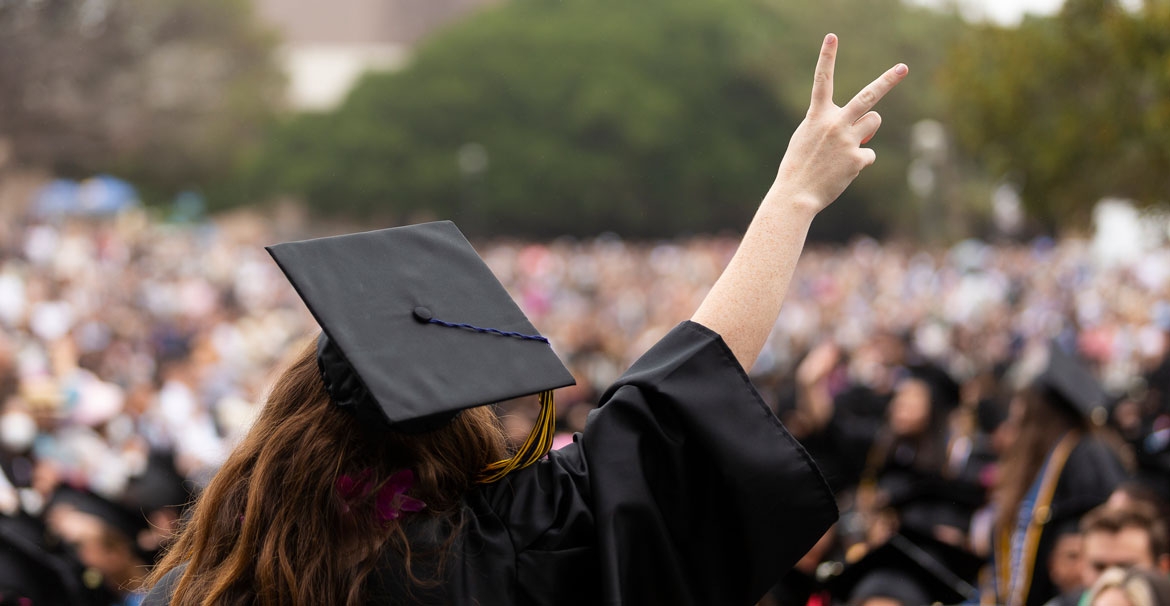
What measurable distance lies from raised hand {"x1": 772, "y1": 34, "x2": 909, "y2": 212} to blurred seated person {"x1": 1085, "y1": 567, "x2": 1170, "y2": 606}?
2.12 meters

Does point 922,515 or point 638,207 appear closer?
point 922,515

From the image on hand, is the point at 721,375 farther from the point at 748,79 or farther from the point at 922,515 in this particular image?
A: the point at 748,79

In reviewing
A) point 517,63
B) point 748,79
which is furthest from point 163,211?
point 748,79

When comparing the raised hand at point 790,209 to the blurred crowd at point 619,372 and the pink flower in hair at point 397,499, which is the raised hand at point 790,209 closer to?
the pink flower in hair at point 397,499

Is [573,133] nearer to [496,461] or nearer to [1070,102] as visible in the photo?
[1070,102]

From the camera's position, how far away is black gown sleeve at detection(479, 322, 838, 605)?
1740mm

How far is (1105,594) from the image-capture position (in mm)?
3410

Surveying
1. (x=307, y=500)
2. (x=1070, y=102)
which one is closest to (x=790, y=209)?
(x=307, y=500)

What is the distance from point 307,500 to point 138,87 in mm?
47034

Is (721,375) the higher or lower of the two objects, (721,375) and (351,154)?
the higher

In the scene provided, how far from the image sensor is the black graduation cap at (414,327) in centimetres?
170

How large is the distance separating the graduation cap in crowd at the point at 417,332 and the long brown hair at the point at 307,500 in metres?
0.05

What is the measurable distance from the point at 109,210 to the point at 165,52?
10895 mm

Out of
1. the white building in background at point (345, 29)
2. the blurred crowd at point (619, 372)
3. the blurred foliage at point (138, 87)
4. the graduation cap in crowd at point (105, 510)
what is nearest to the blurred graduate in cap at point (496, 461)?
the blurred crowd at point (619, 372)
